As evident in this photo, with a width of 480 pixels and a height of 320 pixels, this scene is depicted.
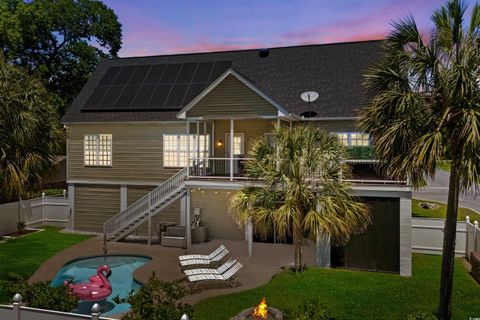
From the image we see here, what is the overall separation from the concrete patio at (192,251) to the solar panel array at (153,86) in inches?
306

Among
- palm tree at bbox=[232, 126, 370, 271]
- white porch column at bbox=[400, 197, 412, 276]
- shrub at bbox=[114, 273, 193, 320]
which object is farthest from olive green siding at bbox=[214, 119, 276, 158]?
shrub at bbox=[114, 273, 193, 320]

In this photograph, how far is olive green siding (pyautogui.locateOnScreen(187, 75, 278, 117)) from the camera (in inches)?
742

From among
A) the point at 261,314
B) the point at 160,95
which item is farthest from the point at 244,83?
the point at 261,314

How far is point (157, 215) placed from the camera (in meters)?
22.6

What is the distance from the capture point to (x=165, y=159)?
890 inches

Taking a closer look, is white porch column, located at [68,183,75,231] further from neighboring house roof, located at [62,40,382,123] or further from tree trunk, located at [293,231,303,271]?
tree trunk, located at [293,231,303,271]

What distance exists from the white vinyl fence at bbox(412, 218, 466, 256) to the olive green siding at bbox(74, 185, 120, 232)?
15.7 m

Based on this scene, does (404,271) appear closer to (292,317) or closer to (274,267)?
Answer: (274,267)

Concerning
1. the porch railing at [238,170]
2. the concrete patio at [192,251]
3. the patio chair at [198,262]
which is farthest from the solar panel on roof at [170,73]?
the patio chair at [198,262]

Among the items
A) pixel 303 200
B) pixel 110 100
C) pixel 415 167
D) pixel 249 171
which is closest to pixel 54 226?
pixel 110 100

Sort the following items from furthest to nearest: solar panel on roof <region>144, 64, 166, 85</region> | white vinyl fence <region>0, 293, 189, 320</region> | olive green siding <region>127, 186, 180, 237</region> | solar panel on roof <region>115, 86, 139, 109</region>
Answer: solar panel on roof <region>144, 64, 166, 85</region> < solar panel on roof <region>115, 86, 139, 109</region> < olive green siding <region>127, 186, 180, 237</region> < white vinyl fence <region>0, 293, 189, 320</region>

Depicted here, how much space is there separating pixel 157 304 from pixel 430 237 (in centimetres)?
1431

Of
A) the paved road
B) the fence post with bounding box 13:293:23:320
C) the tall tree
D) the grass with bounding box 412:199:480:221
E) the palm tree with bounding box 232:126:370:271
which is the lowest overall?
the fence post with bounding box 13:293:23:320

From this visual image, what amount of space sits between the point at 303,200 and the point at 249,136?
25.2ft
